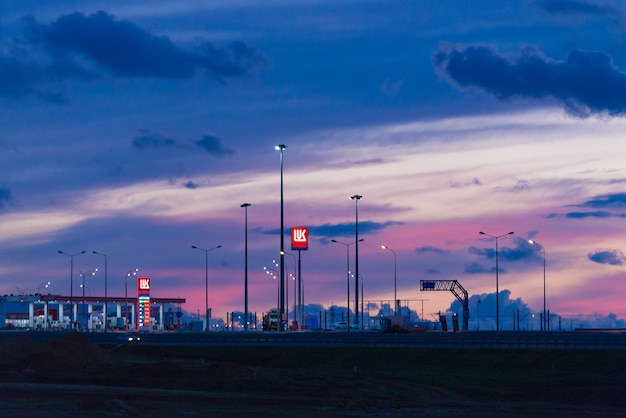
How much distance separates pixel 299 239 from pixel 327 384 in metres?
98.9

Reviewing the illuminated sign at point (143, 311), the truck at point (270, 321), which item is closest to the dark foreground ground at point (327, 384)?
the illuminated sign at point (143, 311)

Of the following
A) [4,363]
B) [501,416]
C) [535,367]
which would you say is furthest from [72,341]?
[501,416]

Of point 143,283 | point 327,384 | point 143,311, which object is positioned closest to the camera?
point 327,384

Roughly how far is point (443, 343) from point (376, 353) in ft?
A: 17.9

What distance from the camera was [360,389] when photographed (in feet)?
174

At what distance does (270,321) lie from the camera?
528ft

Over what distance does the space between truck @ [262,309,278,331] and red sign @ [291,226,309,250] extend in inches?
530

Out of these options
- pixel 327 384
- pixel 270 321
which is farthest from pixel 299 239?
pixel 327 384

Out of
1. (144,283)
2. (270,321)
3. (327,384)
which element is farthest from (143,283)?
(327,384)

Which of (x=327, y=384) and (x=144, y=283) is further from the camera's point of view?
(x=144, y=283)

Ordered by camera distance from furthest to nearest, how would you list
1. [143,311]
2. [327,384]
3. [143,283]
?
[143,283]
[143,311]
[327,384]

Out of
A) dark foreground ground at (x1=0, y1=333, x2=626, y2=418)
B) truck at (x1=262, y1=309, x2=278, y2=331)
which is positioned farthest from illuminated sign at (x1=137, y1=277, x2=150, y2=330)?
dark foreground ground at (x1=0, y1=333, x2=626, y2=418)

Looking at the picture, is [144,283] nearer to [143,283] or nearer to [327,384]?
[143,283]

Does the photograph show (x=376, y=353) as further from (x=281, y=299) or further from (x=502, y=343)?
(x=281, y=299)
